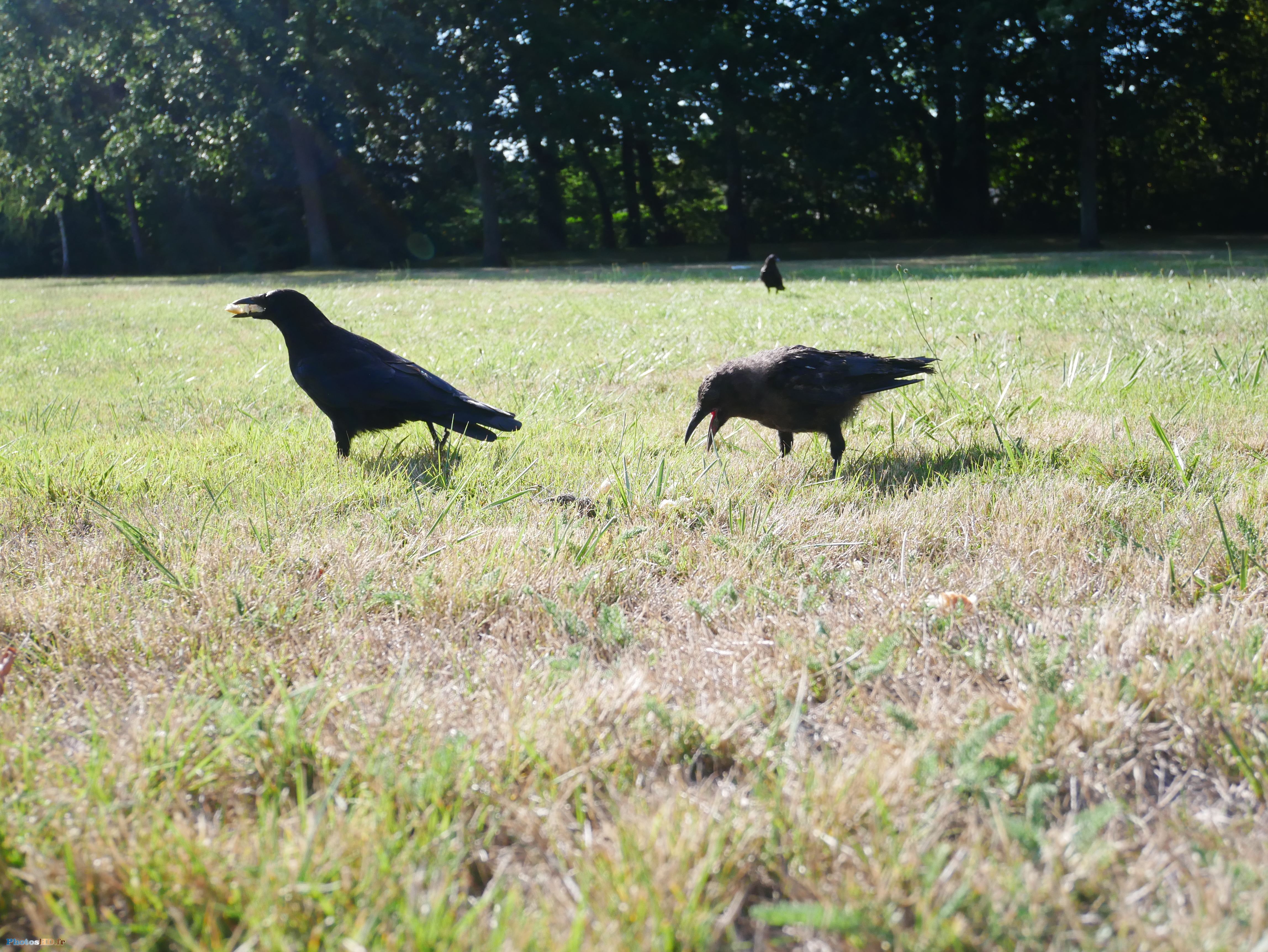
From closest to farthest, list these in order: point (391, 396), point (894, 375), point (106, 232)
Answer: point (391, 396)
point (894, 375)
point (106, 232)

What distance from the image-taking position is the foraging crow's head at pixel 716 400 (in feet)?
13.6

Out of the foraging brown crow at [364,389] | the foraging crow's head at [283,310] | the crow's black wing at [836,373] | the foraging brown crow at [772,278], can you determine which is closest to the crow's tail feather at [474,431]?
the foraging brown crow at [364,389]

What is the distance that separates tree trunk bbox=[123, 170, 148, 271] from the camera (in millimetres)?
41688

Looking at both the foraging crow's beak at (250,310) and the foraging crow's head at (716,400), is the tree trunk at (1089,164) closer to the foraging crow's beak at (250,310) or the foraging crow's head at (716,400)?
the foraging crow's head at (716,400)

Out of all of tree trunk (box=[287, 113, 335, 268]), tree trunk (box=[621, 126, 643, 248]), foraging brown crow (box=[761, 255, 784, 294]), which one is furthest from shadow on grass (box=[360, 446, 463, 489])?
tree trunk (box=[621, 126, 643, 248])

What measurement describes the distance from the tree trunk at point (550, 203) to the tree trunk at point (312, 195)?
946 cm

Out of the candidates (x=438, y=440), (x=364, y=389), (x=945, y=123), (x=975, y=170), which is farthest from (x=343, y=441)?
(x=975, y=170)

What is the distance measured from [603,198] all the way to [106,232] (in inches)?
988

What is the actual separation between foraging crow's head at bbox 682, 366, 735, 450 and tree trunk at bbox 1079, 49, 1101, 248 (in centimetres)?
2911

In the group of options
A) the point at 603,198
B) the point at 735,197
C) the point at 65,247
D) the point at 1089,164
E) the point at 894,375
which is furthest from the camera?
the point at 65,247

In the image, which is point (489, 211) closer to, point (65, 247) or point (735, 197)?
point (735, 197)

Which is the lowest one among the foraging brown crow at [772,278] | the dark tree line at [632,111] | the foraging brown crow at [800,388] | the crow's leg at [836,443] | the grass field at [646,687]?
the grass field at [646,687]

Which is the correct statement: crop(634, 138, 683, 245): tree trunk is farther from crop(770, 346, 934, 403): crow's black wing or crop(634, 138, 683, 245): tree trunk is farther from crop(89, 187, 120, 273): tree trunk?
crop(770, 346, 934, 403): crow's black wing

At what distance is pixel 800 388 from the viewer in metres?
3.94
